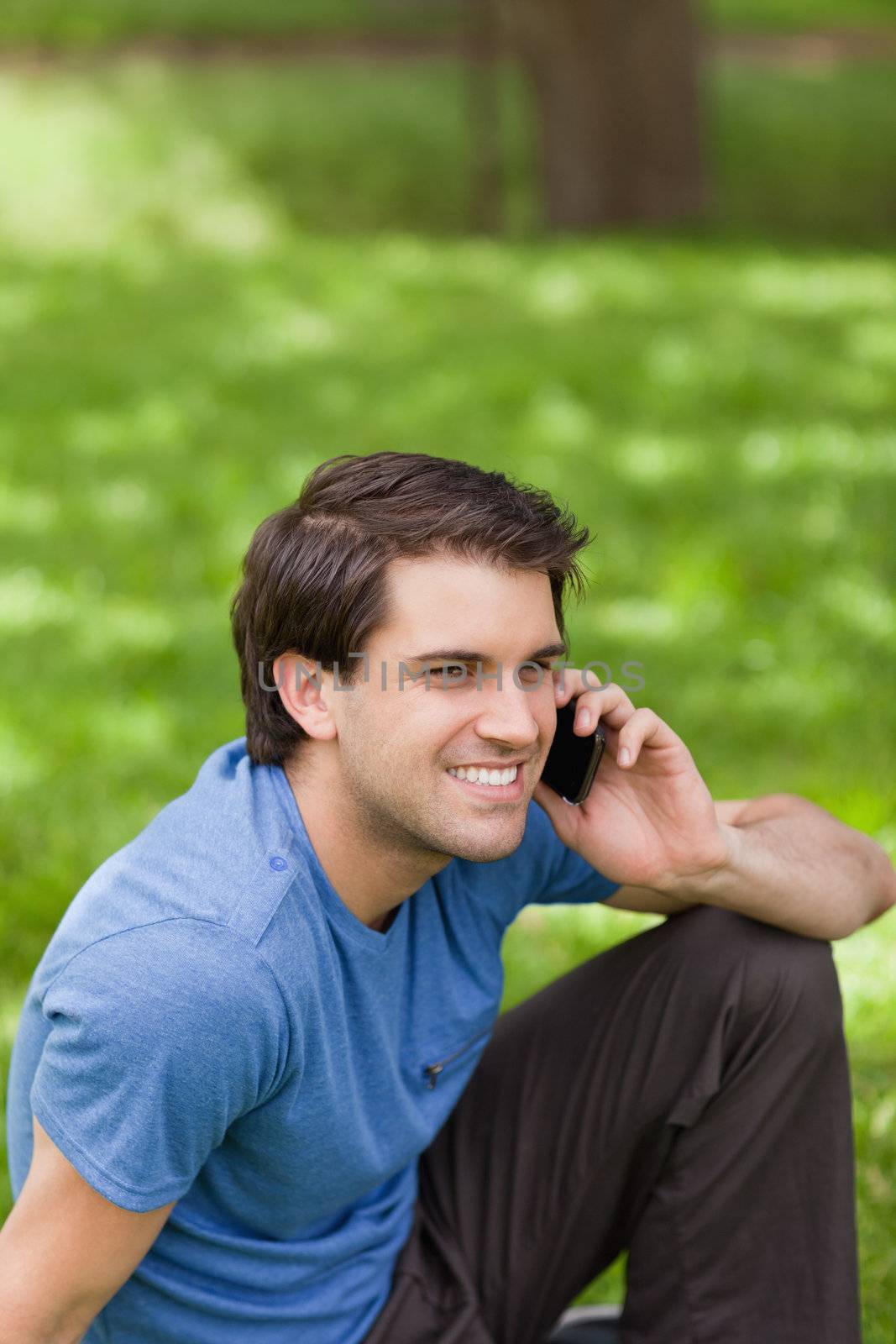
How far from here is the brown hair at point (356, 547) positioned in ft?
7.89

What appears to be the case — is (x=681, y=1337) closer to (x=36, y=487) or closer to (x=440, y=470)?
(x=440, y=470)

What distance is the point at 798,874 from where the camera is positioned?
2688 mm

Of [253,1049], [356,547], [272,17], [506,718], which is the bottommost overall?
[253,1049]

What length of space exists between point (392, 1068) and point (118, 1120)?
1.77 ft

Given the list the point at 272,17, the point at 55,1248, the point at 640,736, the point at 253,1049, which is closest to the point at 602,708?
the point at 640,736

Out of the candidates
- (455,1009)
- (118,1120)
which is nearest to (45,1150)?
(118,1120)

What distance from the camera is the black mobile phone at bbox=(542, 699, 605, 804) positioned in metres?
2.66

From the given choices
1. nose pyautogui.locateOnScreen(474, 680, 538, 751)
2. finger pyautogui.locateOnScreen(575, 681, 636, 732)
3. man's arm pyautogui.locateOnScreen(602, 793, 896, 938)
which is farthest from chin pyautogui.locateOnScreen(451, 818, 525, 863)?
man's arm pyautogui.locateOnScreen(602, 793, 896, 938)

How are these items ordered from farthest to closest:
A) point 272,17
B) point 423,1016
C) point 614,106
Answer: point 272,17 < point 614,106 < point 423,1016

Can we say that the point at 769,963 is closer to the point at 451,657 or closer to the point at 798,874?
the point at 798,874

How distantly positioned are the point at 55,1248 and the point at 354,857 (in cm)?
69

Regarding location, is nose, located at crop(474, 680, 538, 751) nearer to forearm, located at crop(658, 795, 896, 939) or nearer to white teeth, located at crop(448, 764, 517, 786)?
white teeth, located at crop(448, 764, 517, 786)

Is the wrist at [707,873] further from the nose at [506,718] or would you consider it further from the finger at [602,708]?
the nose at [506,718]

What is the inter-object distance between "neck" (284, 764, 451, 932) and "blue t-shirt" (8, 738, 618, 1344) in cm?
5
